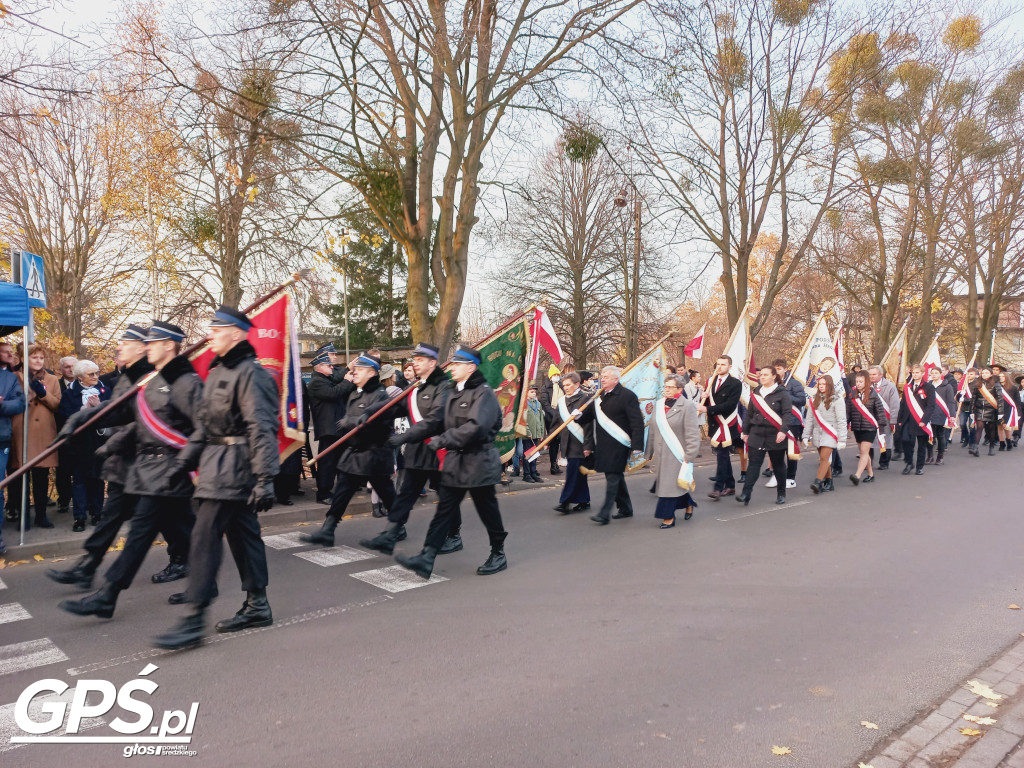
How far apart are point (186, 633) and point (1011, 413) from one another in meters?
18.6

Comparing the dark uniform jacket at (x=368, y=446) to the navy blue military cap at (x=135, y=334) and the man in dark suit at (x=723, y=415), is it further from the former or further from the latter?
the man in dark suit at (x=723, y=415)

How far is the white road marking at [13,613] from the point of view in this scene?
4988 millimetres

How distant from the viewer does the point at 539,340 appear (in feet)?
32.9

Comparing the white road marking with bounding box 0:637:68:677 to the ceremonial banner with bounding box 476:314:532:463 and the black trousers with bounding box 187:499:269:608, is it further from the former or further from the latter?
the ceremonial banner with bounding box 476:314:532:463

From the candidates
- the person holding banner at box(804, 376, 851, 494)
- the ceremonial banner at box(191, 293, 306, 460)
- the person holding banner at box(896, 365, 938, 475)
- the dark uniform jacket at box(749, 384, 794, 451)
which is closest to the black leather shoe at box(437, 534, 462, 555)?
the ceremonial banner at box(191, 293, 306, 460)

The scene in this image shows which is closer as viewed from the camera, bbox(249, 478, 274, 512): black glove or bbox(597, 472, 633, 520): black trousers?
bbox(249, 478, 274, 512): black glove

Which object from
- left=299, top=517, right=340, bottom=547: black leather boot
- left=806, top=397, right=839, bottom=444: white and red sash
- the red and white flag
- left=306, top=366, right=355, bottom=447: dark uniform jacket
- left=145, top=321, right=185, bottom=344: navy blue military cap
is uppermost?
the red and white flag

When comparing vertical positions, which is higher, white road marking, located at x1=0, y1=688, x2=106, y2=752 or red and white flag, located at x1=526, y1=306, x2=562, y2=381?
red and white flag, located at x1=526, y1=306, x2=562, y2=381

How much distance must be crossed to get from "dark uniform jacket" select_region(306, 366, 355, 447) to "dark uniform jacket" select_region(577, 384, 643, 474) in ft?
9.89

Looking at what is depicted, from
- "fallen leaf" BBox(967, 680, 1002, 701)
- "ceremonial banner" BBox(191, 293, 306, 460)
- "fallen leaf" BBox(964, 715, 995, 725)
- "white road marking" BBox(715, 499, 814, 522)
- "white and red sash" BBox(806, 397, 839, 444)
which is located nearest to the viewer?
"fallen leaf" BBox(964, 715, 995, 725)

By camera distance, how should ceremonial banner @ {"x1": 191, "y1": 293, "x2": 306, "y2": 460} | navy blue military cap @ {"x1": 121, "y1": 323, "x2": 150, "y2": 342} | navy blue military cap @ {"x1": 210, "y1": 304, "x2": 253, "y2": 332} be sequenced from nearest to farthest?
navy blue military cap @ {"x1": 210, "y1": 304, "x2": 253, "y2": 332} < navy blue military cap @ {"x1": 121, "y1": 323, "x2": 150, "y2": 342} < ceremonial banner @ {"x1": 191, "y1": 293, "x2": 306, "y2": 460}

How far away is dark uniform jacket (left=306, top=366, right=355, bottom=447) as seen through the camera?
9.02 meters

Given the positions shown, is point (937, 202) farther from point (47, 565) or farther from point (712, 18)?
point (47, 565)

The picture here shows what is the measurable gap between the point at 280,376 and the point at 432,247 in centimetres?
763
